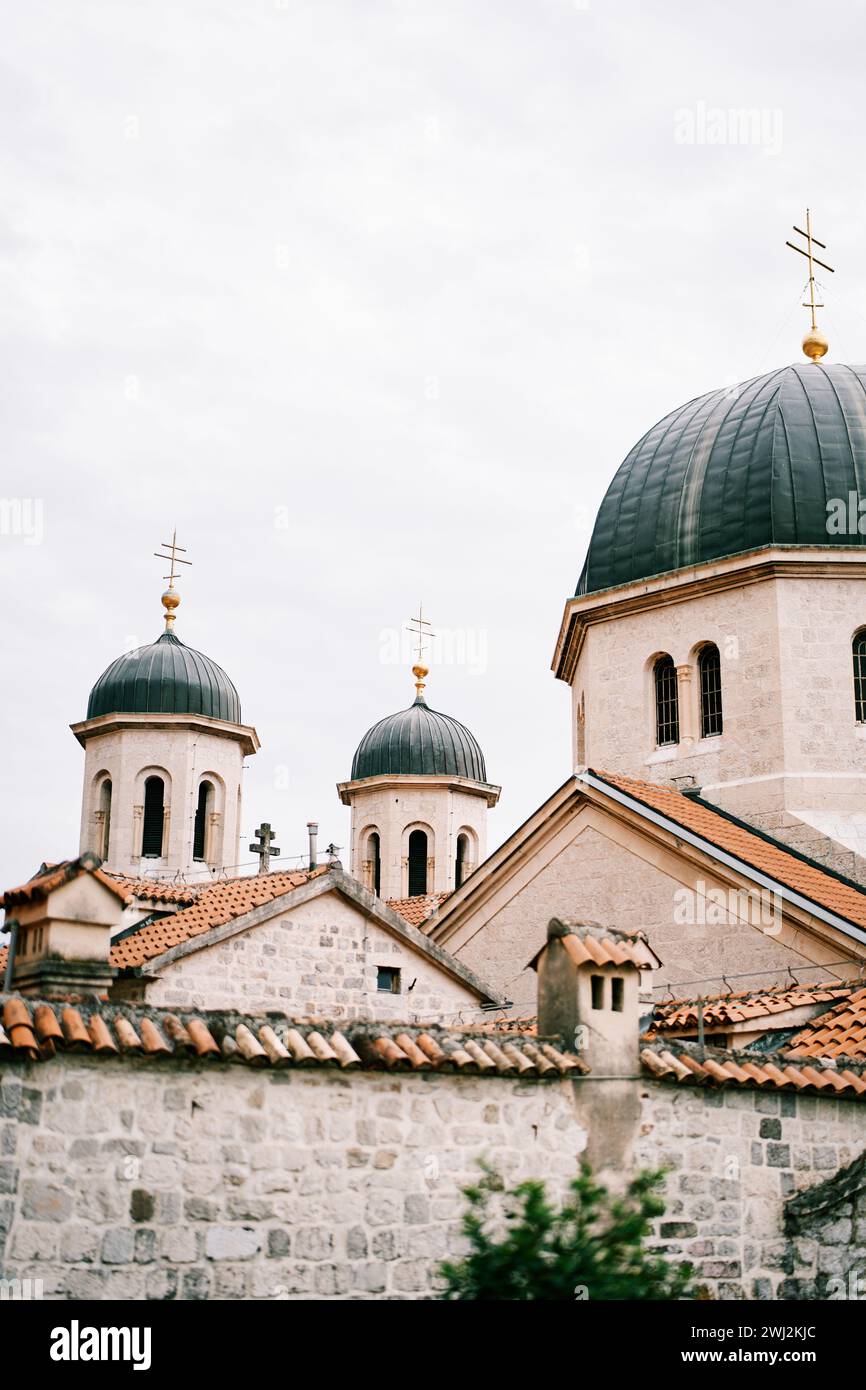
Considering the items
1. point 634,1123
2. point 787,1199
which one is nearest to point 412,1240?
point 634,1123

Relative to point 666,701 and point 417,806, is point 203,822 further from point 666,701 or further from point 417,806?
point 666,701

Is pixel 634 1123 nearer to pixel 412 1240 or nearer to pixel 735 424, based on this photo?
pixel 412 1240

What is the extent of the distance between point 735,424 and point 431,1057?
48.6 feet

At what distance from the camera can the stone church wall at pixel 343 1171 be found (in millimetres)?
7664

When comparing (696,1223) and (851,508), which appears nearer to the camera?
(696,1223)

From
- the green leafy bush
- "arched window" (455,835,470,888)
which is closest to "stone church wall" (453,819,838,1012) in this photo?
the green leafy bush

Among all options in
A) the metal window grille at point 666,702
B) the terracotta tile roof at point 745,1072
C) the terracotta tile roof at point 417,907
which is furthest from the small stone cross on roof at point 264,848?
the terracotta tile roof at point 745,1072

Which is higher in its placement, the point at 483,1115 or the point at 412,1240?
the point at 483,1115

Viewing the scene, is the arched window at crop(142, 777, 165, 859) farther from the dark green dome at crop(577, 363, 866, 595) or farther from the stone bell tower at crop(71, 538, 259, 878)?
the dark green dome at crop(577, 363, 866, 595)

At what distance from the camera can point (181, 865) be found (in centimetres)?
3494

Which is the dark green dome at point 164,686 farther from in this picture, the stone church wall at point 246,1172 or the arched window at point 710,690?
the stone church wall at point 246,1172

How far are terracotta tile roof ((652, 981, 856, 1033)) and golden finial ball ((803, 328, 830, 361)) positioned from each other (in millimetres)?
11391
